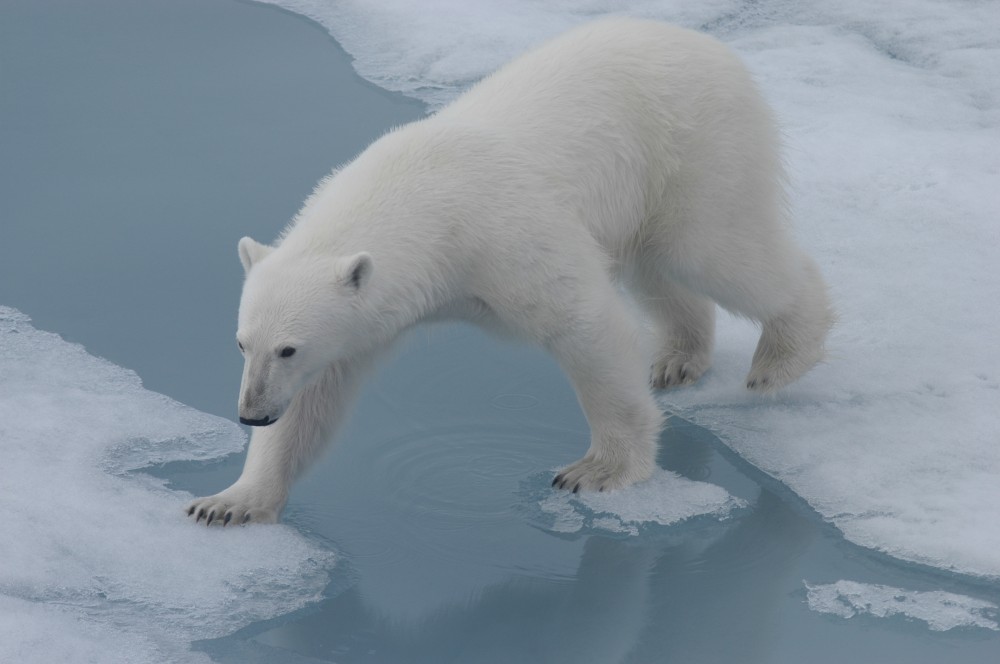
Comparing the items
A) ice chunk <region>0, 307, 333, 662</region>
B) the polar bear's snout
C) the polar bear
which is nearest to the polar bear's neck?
the polar bear

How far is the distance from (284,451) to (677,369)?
4.78 ft

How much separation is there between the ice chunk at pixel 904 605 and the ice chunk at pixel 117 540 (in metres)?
1.26

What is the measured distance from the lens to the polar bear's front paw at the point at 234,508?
348 cm

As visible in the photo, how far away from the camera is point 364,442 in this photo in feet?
12.8

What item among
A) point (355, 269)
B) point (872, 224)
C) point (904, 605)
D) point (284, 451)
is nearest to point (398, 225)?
point (355, 269)

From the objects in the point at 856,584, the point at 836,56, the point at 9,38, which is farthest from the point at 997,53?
the point at 9,38

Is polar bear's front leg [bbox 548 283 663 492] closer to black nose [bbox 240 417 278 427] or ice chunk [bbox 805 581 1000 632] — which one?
ice chunk [bbox 805 581 1000 632]

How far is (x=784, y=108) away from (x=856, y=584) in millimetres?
3531

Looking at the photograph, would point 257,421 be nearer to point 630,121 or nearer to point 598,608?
point 598,608

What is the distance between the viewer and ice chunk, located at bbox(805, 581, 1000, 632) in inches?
123

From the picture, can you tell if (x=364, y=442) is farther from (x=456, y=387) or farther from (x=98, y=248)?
(x=98, y=248)

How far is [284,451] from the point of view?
3531mm

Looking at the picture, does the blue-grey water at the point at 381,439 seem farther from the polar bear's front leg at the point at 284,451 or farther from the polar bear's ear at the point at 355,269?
the polar bear's ear at the point at 355,269

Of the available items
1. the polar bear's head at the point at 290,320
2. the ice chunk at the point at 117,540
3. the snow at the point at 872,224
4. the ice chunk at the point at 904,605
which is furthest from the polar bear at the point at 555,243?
the ice chunk at the point at 904,605
